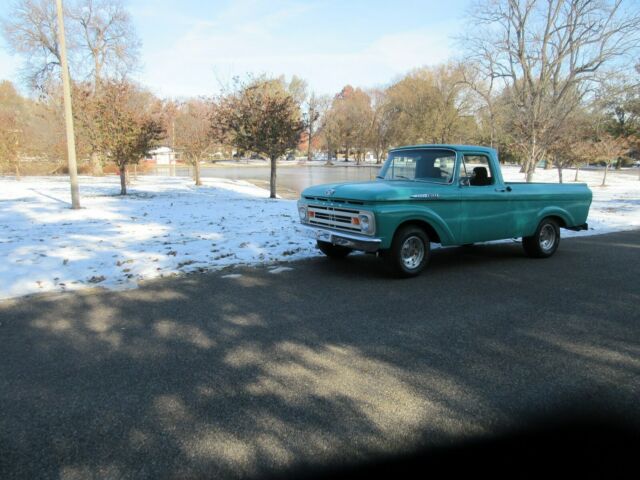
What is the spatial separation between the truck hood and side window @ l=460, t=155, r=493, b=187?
0.52 metres

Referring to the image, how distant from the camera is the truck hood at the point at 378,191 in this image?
5.84 meters

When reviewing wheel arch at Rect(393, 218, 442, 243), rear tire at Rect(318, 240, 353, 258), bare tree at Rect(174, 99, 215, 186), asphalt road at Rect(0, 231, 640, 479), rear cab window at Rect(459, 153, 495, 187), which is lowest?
asphalt road at Rect(0, 231, 640, 479)

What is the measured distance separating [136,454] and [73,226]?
9.31 metres

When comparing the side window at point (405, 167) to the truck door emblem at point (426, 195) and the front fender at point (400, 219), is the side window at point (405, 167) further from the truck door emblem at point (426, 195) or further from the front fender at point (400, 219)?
the front fender at point (400, 219)

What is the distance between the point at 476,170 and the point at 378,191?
1999 millimetres

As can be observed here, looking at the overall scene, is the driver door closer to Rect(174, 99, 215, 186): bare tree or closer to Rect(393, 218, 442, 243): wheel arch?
Rect(393, 218, 442, 243): wheel arch

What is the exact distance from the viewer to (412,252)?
250 inches

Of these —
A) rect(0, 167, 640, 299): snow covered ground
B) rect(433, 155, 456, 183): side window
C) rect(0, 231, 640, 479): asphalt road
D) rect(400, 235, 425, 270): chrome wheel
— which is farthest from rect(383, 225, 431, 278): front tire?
rect(0, 167, 640, 299): snow covered ground

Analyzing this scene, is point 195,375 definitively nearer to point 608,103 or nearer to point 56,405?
point 56,405

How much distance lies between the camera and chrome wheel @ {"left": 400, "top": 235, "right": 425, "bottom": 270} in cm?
622

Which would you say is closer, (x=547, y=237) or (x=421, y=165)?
(x=421, y=165)

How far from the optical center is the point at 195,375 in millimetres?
3393

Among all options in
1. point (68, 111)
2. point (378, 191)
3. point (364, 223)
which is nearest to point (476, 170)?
point (378, 191)

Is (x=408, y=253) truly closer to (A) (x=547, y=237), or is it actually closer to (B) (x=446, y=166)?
(B) (x=446, y=166)
